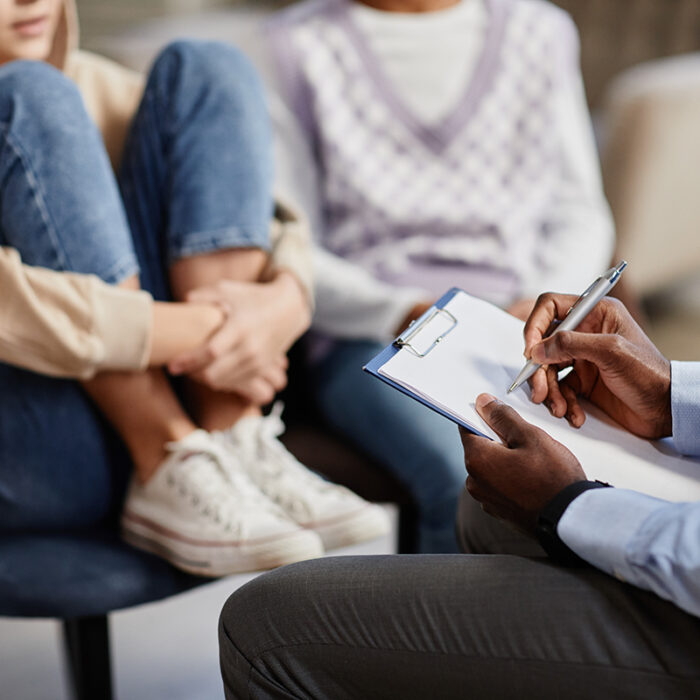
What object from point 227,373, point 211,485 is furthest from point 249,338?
point 211,485

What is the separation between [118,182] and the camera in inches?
38.4

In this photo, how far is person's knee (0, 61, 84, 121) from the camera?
0.79 meters

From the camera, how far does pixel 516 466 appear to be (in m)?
0.60

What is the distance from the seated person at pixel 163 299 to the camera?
79cm

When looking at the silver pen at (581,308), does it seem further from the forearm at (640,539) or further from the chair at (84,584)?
the chair at (84,584)

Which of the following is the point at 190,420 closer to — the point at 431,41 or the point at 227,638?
the point at 227,638

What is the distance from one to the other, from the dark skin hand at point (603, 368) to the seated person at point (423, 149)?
436 mm

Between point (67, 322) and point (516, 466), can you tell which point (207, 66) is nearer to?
point (67, 322)

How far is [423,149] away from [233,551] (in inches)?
26.5

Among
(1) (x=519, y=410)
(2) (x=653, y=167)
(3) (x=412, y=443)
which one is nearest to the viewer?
(1) (x=519, y=410)

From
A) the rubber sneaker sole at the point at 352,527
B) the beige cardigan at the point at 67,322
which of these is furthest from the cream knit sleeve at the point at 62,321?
the rubber sneaker sole at the point at 352,527

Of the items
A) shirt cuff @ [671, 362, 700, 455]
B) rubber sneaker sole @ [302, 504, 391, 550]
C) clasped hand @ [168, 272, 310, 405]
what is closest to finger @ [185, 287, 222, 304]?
clasped hand @ [168, 272, 310, 405]

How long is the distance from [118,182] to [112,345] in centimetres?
27

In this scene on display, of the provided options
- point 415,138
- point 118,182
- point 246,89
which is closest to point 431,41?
point 415,138
